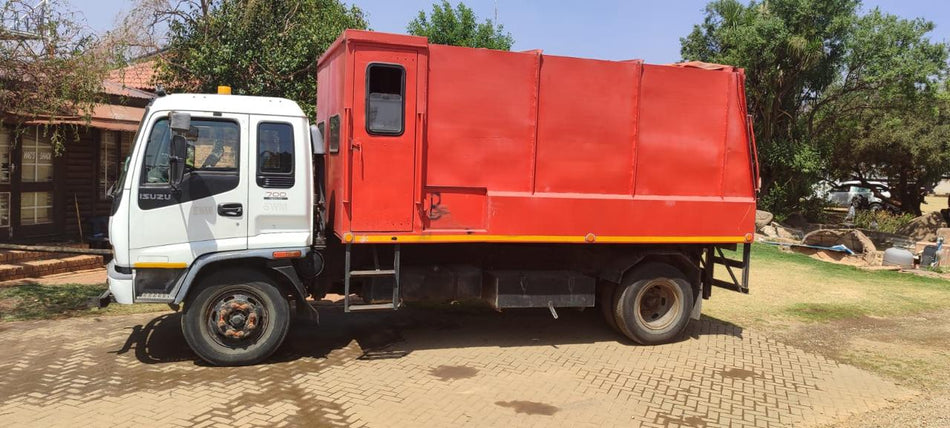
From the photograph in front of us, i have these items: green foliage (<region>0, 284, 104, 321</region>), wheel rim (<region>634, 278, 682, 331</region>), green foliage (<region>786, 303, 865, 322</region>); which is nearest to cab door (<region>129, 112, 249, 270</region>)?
green foliage (<region>0, 284, 104, 321</region>)

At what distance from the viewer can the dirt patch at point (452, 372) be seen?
6.09 metres

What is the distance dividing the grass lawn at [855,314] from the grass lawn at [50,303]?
809 cm

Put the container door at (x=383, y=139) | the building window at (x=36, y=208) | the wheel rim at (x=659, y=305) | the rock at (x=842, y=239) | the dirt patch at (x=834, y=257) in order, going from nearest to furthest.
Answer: the container door at (x=383, y=139)
the wheel rim at (x=659, y=305)
the building window at (x=36, y=208)
the dirt patch at (x=834, y=257)
the rock at (x=842, y=239)

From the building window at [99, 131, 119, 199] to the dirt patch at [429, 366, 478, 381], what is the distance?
914 centimetres

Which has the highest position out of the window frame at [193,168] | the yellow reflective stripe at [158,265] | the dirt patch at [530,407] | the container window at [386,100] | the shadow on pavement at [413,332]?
the container window at [386,100]

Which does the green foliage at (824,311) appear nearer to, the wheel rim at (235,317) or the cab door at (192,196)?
the wheel rim at (235,317)

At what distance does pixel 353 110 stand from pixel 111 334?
12.4 ft

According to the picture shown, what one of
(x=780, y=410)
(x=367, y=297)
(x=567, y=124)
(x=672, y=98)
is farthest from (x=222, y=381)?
(x=672, y=98)

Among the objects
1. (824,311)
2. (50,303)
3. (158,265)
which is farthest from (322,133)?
(824,311)

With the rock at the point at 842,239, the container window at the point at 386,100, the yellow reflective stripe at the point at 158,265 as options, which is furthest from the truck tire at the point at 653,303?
the rock at the point at 842,239

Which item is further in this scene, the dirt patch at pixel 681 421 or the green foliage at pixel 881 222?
the green foliage at pixel 881 222

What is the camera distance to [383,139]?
6.15 m

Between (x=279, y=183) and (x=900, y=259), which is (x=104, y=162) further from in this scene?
(x=900, y=259)

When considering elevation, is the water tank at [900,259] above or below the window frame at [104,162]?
below
